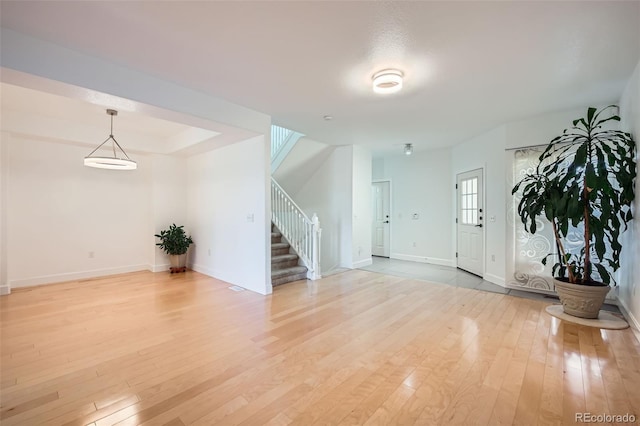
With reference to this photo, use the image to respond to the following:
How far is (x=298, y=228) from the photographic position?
→ 17.7 ft

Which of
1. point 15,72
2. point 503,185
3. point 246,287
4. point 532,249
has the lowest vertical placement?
point 246,287

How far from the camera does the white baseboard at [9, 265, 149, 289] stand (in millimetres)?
4449

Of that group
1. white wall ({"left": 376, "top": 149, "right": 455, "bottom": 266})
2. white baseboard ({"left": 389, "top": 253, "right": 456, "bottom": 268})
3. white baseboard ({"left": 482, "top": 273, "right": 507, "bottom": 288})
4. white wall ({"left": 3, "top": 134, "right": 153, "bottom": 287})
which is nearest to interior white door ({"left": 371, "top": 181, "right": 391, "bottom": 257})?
white wall ({"left": 376, "top": 149, "right": 455, "bottom": 266})

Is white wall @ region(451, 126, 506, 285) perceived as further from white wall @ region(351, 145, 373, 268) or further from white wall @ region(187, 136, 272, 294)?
white wall @ region(187, 136, 272, 294)

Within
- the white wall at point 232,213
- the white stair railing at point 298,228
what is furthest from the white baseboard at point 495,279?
the white wall at point 232,213

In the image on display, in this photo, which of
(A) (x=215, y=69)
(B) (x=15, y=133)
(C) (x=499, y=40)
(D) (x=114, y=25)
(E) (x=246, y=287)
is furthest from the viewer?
(E) (x=246, y=287)

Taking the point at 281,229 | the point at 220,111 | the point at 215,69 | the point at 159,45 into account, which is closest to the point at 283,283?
the point at 281,229

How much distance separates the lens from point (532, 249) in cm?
432

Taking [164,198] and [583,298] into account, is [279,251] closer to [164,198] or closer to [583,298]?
[164,198]

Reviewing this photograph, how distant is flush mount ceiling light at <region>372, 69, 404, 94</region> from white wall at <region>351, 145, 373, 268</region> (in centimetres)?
313

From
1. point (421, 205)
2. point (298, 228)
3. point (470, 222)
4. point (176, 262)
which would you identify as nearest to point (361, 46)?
point (298, 228)

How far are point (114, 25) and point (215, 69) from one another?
838 mm

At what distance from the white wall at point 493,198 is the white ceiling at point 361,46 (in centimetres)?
112

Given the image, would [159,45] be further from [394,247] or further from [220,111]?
[394,247]
